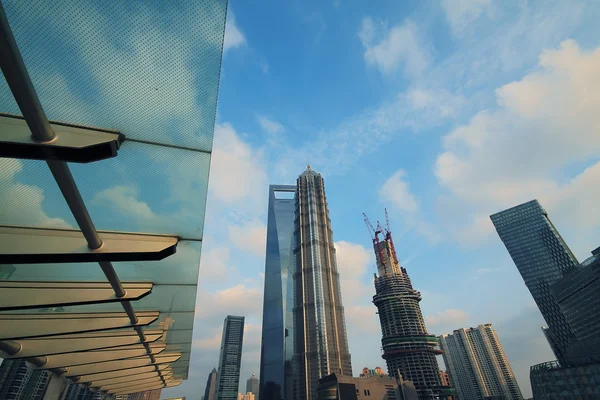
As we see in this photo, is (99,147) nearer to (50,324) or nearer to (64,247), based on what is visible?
(64,247)

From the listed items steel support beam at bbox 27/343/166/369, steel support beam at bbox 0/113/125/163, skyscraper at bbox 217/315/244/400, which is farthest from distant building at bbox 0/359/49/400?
skyscraper at bbox 217/315/244/400

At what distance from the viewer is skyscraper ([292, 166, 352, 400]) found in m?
102

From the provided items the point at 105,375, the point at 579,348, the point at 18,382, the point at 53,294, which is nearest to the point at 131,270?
the point at 53,294

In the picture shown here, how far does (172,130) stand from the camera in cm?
461

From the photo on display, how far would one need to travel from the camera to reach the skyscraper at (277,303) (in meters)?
122

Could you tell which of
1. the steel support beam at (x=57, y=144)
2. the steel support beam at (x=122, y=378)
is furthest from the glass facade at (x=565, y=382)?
the steel support beam at (x=57, y=144)

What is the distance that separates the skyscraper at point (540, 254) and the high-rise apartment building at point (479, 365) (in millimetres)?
26139

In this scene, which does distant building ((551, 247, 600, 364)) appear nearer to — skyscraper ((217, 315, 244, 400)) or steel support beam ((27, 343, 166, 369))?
steel support beam ((27, 343, 166, 369))

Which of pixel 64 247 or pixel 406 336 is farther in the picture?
pixel 406 336

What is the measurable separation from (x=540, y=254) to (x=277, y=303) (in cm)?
11056

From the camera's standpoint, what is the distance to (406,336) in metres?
110

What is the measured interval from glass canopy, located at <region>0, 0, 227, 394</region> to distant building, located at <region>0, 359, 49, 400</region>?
90213mm

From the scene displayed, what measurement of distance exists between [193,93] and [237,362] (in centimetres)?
19264

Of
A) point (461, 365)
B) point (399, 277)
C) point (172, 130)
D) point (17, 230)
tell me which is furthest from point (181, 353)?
point (461, 365)
